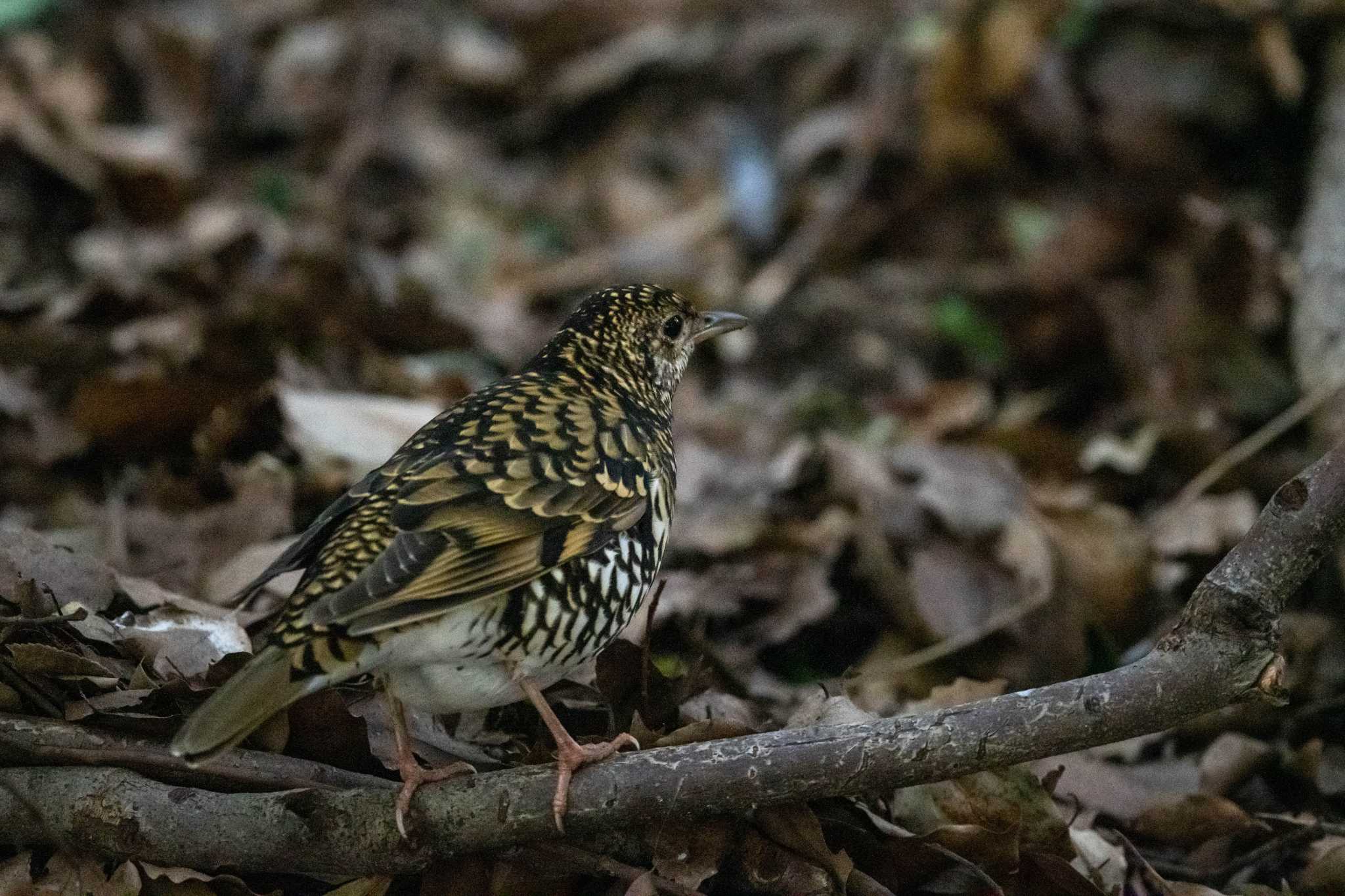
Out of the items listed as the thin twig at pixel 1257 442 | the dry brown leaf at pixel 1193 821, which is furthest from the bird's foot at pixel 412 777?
the thin twig at pixel 1257 442

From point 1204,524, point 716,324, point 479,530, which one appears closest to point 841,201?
point 1204,524

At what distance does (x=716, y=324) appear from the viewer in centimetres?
481

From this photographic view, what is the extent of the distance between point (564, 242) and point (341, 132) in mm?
1514

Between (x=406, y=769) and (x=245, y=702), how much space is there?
1.49ft

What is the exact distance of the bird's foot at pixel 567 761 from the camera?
3.23 m

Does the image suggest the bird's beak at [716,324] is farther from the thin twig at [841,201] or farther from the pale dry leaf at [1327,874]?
the thin twig at [841,201]

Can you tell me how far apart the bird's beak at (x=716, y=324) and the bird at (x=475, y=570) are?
0.66m

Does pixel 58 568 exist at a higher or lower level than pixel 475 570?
lower

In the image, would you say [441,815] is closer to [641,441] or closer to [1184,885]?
[641,441]

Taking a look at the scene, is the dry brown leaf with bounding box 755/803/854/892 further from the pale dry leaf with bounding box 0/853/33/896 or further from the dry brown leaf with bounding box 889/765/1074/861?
the pale dry leaf with bounding box 0/853/33/896

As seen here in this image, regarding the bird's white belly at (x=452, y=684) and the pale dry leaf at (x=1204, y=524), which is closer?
the bird's white belly at (x=452, y=684)

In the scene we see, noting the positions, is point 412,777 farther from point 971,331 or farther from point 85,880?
point 971,331

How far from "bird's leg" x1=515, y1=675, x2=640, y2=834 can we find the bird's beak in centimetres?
163

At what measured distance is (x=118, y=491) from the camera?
536 centimetres
